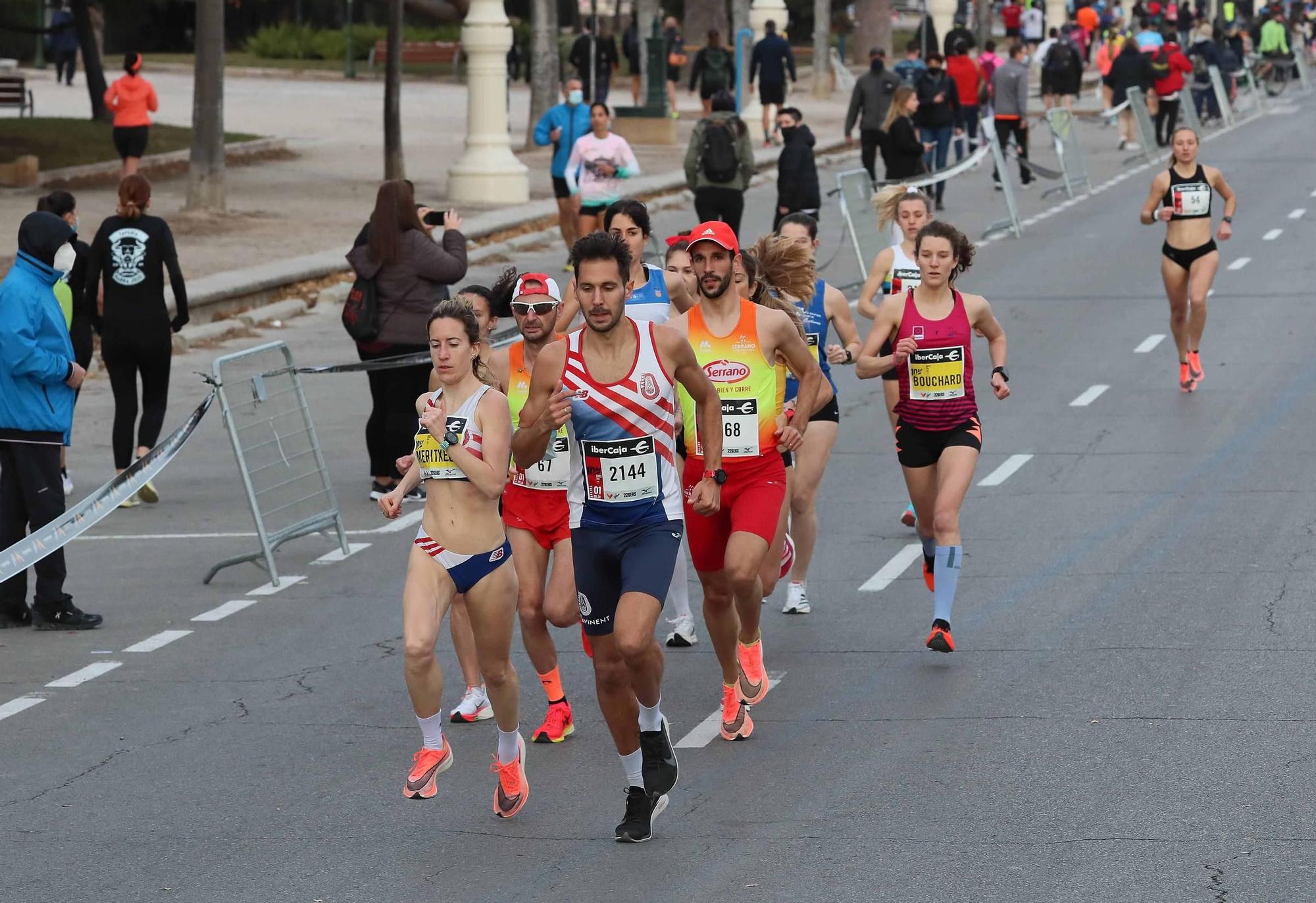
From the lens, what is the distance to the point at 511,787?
7.56m

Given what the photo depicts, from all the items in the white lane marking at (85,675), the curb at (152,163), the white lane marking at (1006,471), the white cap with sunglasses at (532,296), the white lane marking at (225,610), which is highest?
the curb at (152,163)

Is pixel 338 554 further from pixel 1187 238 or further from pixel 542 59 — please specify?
pixel 542 59

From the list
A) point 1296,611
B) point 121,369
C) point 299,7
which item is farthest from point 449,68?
point 1296,611

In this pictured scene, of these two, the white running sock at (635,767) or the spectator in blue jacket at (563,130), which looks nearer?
the white running sock at (635,767)

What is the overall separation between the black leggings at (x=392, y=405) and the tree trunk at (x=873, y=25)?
1771 inches

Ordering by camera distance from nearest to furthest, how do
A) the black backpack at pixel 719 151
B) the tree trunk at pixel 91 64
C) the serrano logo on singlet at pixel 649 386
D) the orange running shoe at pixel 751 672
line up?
the serrano logo on singlet at pixel 649 386, the orange running shoe at pixel 751 672, the black backpack at pixel 719 151, the tree trunk at pixel 91 64

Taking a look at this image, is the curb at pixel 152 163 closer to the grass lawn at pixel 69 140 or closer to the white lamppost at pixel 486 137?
the grass lawn at pixel 69 140

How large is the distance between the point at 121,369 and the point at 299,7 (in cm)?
5097

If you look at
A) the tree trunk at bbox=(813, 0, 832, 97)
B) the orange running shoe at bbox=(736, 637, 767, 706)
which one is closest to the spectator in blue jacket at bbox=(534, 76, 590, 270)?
the orange running shoe at bbox=(736, 637, 767, 706)

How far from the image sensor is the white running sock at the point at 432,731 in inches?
299

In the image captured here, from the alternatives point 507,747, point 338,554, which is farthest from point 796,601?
point 507,747

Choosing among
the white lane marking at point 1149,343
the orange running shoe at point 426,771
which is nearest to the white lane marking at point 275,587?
the orange running shoe at point 426,771

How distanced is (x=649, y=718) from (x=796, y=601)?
347cm

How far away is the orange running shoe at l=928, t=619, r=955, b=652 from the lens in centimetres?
945
